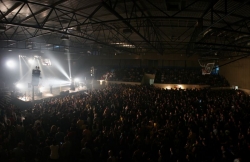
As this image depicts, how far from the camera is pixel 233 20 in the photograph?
1038 centimetres

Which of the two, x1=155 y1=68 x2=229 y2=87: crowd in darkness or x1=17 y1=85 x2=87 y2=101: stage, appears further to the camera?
x1=155 y1=68 x2=229 y2=87: crowd in darkness

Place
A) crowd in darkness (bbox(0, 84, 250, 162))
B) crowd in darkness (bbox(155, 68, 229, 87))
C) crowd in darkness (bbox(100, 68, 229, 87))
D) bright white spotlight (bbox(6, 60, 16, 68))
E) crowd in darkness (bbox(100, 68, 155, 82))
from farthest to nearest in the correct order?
crowd in darkness (bbox(100, 68, 155, 82)), crowd in darkness (bbox(100, 68, 229, 87)), crowd in darkness (bbox(155, 68, 229, 87)), bright white spotlight (bbox(6, 60, 16, 68)), crowd in darkness (bbox(0, 84, 250, 162))

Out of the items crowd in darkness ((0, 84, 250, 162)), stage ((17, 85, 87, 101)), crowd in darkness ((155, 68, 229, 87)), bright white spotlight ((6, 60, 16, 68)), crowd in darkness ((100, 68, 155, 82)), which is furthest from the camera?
crowd in darkness ((100, 68, 155, 82))

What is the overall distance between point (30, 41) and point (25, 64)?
7843mm

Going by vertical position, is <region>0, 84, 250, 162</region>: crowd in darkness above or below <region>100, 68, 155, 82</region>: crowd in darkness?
below

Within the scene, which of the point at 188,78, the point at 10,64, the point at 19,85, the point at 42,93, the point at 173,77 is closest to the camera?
the point at 42,93

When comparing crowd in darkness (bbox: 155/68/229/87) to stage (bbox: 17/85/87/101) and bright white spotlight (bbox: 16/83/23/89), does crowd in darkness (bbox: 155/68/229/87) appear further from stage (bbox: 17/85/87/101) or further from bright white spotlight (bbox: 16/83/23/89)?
bright white spotlight (bbox: 16/83/23/89)

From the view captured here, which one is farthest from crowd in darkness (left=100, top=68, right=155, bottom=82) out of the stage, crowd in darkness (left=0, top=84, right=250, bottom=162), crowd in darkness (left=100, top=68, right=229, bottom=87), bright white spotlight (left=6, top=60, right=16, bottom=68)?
crowd in darkness (left=0, top=84, right=250, bottom=162)

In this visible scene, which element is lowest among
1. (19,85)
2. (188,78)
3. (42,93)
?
(42,93)

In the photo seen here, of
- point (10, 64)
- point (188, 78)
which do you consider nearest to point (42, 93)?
point (10, 64)

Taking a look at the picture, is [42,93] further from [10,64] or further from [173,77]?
[173,77]

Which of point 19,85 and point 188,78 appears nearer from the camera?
point 19,85

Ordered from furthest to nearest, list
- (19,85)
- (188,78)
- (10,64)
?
1. (188,78)
2. (19,85)
3. (10,64)

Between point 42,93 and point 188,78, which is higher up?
point 188,78
